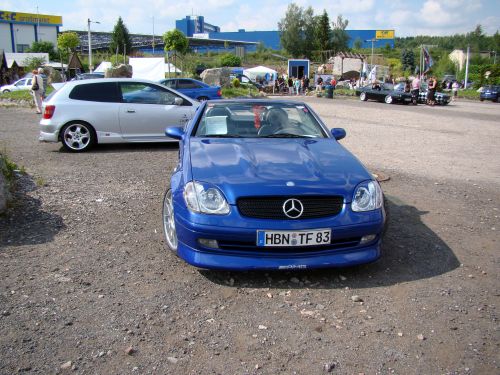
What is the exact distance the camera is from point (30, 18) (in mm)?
87000

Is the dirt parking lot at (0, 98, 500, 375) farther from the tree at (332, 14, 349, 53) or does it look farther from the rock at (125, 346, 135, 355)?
the tree at (332, 14, 349, 53)

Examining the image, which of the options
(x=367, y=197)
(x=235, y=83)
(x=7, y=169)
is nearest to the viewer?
(x=367, y=197)

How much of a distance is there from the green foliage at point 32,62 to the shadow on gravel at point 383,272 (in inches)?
1986

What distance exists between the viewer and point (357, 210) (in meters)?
3.80

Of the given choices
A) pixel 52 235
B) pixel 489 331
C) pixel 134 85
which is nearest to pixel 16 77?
pixel 134 85

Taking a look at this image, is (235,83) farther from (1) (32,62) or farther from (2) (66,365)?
(2) (66,365)

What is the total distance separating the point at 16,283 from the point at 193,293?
140cm

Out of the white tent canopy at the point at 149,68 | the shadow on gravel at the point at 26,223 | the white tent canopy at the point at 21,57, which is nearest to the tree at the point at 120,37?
the white tent canopy at the point at 21,57

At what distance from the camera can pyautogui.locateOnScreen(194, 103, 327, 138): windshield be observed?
5.13 metres

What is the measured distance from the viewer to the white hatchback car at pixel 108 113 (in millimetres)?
9250

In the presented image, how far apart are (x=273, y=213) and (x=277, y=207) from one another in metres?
0.06

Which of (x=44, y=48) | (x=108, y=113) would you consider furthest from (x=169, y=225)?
(x=44, y=48)

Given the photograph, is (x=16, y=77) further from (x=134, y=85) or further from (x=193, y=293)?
(x=193, y=293)

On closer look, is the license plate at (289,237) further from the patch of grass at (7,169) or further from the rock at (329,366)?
the patch of grass at (7,169)
